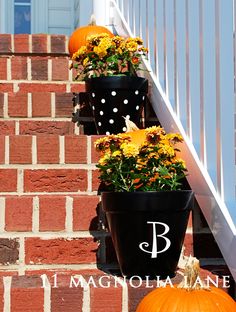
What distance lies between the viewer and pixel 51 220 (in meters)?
2.20

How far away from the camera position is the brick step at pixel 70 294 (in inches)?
69.2

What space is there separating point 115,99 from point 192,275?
1.31m

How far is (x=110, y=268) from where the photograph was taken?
2086 mm

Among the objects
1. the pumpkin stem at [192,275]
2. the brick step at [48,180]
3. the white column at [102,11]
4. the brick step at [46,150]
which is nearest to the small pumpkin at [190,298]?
the pumpkin stem at [192,275]

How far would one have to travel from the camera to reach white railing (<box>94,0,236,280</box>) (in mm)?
1841

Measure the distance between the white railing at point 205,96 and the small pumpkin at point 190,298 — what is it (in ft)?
0.63

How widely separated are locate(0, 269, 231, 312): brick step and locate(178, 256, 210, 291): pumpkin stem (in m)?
0.23

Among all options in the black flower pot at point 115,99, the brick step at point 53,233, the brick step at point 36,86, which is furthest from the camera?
the brick step at point 36,86

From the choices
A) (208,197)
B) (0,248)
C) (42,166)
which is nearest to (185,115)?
(208,197)

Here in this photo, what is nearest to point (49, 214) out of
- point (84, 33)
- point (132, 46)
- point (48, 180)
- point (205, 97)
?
point (48, 180)

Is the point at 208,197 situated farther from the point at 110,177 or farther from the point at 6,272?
the point at 6,272

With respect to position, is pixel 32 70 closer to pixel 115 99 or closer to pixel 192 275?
pixel 115 99

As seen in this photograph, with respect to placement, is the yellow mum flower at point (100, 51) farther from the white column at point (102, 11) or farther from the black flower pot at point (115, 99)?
the white column at point (102, 11)

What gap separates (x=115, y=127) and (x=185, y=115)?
22.7 inches
